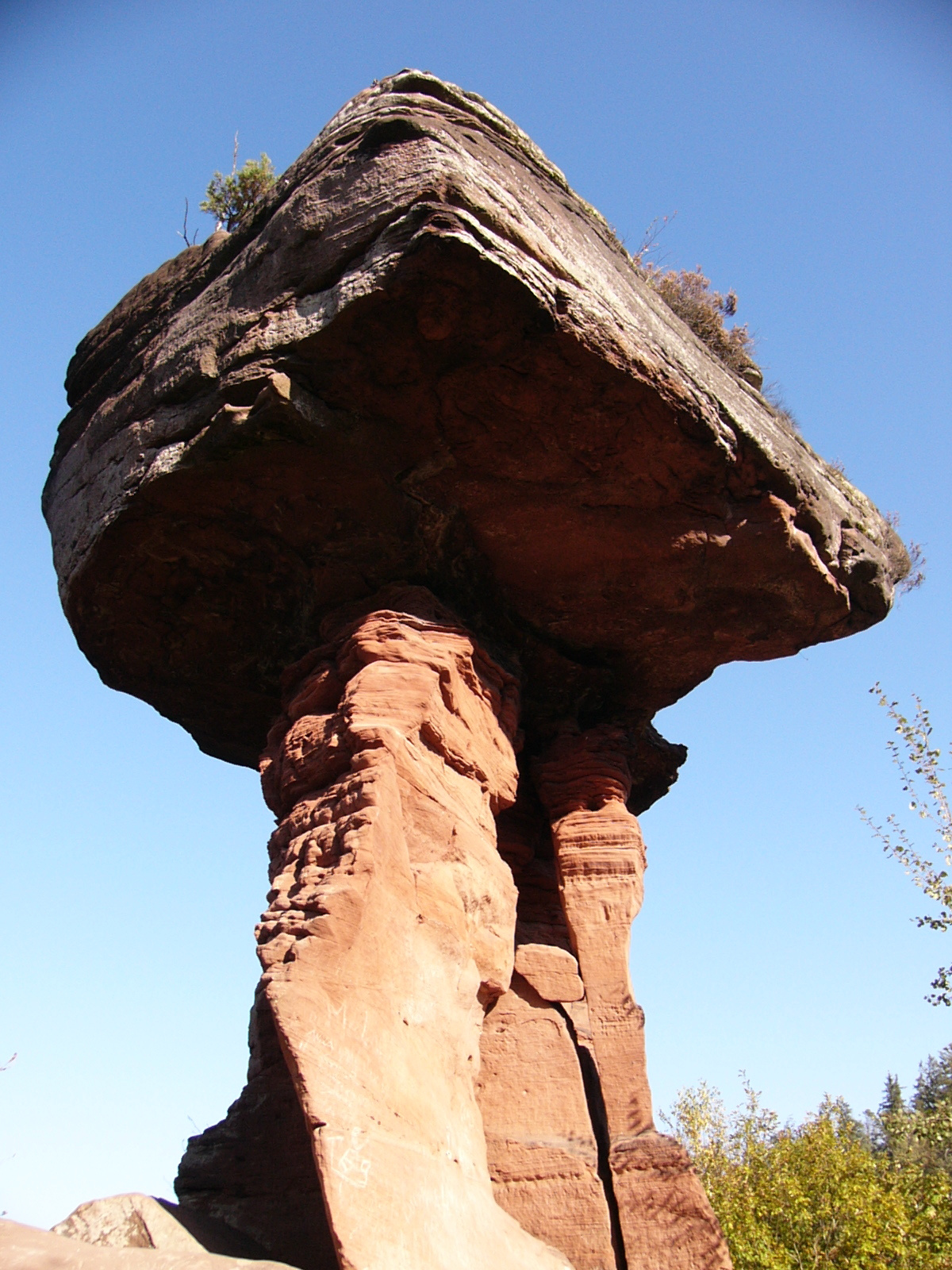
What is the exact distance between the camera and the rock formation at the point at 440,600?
546cm

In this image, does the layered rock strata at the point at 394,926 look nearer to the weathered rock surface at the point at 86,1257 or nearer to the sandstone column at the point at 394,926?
the sandstone column at the point at 394,926

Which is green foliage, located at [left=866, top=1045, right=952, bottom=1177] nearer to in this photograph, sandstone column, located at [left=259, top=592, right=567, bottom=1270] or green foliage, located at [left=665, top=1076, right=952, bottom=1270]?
green foliage, located at [left=665, top=1076, right=952, bottom=1270]

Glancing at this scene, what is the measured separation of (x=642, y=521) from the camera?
7227 millimetres

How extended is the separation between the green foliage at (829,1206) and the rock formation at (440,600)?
11.9 ft

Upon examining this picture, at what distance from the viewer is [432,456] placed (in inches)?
271

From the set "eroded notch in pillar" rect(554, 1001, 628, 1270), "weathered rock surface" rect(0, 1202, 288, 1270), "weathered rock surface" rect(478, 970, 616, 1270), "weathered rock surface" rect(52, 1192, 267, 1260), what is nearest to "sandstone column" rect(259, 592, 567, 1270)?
"weathered rock surface" rect(478, 970, 616, 1270)

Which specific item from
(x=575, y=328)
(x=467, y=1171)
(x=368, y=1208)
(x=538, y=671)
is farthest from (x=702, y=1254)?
(x=575, y=328)

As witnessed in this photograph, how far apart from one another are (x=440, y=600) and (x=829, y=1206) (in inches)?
364

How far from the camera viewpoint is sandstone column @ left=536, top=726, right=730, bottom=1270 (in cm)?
632

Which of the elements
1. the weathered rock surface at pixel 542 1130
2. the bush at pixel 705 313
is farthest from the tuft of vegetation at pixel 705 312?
the weathered rock surface at pixel 542 1130

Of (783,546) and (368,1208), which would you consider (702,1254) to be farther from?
(783,546)

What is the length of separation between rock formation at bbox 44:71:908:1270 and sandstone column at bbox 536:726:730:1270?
0.02m

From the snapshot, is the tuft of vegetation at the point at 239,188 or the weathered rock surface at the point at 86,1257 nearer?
the weathered rock surface at the point at 86,1257

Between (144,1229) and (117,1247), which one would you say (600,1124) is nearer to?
(144,1229)
